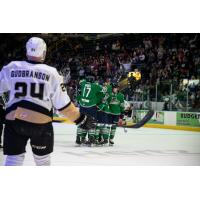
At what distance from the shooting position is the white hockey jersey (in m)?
3.92

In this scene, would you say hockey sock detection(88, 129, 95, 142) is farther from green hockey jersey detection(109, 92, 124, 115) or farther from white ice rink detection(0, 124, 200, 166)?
green hockey jersey detection(109, 92, 124, 115)

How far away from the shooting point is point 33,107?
3.95m

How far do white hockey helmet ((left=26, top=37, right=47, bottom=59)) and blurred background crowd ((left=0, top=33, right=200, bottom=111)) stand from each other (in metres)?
0.24

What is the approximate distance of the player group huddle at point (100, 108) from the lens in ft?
15.7

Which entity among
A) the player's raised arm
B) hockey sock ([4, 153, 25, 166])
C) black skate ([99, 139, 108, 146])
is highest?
the player's raised arm

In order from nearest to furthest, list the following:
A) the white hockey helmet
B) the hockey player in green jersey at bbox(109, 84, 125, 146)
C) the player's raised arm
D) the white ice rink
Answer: the player's raised arm < the white hockey helmet < the white ice rink < the hockey player in green jersey at bbox(109, 84, 125, 146)

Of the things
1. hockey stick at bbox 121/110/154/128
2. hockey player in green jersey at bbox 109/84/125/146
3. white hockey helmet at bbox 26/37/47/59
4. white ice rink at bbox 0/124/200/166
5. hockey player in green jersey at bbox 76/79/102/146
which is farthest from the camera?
hockey stick at bbox 121/110/154/128

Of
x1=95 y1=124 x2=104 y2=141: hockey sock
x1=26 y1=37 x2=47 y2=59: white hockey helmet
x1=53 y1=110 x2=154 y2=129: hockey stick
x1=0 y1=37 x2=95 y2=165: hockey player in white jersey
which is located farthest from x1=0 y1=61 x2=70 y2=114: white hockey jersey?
x1=53 y1=110 x2=154 y2=129: hockey stick

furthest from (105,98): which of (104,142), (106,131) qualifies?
(104,142)

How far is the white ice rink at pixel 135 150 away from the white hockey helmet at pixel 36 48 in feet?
2.75

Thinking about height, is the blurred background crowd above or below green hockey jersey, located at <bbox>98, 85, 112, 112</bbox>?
above

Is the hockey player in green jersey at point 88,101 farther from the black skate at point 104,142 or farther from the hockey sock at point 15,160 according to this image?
the hockey sock at point 15,160

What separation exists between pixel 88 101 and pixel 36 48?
1.00 m
